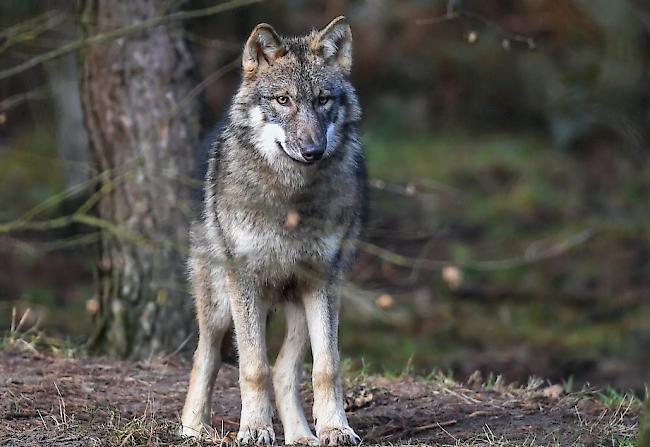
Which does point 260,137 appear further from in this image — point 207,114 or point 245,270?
point 207,114

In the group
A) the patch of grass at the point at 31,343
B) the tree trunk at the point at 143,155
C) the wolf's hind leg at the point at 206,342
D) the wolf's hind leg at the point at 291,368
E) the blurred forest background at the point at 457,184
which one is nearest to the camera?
the wolf's hind leg at the point at 291,368

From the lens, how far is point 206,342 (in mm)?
6711

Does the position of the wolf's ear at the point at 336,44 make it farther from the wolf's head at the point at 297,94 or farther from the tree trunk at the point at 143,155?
the tree trunk at the point at 143,155

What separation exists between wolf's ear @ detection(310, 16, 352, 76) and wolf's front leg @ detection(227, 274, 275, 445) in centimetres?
137

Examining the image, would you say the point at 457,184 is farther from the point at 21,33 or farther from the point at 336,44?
the point at 336,44

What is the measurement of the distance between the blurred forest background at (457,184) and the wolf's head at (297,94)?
1.13 m

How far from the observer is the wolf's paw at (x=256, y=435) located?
6.02m

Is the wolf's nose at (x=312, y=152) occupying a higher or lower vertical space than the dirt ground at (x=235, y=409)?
higher

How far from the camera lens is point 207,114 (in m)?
9.15

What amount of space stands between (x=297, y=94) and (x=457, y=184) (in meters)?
12.3

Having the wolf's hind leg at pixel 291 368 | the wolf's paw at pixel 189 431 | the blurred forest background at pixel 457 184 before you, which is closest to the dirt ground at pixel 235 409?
the wolf's paw at pixel 189 431

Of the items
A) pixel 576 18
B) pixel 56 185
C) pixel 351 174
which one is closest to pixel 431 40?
pixel 576 18

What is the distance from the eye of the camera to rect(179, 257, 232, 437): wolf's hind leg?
659 cm

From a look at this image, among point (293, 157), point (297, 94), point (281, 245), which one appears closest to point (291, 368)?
point (281, 245)
